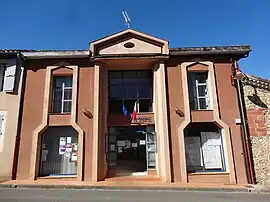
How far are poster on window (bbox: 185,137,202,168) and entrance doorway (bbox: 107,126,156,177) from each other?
1.83 metres

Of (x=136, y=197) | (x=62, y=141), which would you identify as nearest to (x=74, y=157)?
(x=62, y=141)

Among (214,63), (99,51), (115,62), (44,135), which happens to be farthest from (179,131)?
(44,135)

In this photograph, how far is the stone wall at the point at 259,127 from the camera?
1120cm

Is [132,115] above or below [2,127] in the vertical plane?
above

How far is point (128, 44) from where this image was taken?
13.2 m

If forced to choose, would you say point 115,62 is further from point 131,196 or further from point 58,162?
point 131,196

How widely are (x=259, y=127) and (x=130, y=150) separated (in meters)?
6.87

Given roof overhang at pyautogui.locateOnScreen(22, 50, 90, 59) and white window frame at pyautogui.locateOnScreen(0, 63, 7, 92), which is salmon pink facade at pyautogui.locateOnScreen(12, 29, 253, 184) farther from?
white window frame at pyautogui.locateOnScreen(0, 63, 7, 92)

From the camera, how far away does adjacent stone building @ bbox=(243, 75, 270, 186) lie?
1122 centimetres

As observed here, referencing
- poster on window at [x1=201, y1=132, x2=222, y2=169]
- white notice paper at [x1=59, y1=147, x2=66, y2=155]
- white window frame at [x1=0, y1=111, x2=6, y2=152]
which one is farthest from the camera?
white notice paper at [x1=59, y1=147, x2=66, y2=155]

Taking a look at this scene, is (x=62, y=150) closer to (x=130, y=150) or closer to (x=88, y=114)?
(x=88, y=114)

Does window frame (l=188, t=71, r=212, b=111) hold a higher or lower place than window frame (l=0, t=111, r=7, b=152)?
higher

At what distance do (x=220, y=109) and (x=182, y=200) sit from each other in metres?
6.09

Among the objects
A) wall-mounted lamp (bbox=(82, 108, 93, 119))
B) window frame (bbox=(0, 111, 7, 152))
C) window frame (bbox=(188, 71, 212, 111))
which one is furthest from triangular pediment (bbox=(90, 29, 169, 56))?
window frame (bbox=(0, 111, 7, 152))
